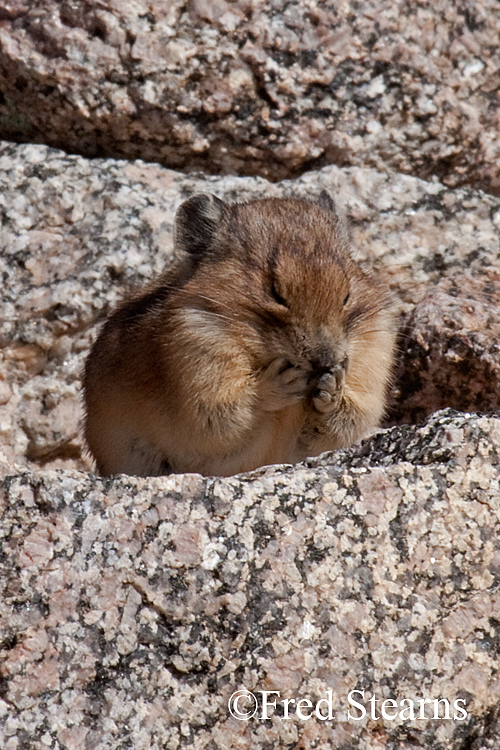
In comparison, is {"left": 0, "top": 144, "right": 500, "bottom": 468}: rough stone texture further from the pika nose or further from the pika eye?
the pika eye

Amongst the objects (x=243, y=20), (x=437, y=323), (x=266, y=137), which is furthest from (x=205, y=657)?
(x=243, y=20)

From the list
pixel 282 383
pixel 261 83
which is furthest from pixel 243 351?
pixel 261 83

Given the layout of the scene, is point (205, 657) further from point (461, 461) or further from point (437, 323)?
point (437, 323)

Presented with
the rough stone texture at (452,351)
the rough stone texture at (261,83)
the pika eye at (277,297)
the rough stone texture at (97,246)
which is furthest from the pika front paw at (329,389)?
the rough stone texture at (261,83)

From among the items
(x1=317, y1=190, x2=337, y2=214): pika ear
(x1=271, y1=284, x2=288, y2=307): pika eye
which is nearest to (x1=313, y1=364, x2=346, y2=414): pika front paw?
(x1=271, y1=284, x2=288, y2=307): pika eye

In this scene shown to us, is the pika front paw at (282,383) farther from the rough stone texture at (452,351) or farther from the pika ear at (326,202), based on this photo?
the pika ear at (326,202)
